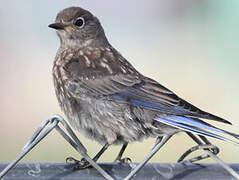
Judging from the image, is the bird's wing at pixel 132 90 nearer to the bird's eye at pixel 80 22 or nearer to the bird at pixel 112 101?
the bird at pixel 112 101

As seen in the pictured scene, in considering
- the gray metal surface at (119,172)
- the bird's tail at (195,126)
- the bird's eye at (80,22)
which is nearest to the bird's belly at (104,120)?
the bird's tail at (195,126)

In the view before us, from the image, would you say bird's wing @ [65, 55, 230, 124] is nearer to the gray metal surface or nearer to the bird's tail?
the bird's tail

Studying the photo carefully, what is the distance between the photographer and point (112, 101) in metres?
4.55

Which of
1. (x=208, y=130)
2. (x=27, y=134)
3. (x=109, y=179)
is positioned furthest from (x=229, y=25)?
(x=109, y=179)

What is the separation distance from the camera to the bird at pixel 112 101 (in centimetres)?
426

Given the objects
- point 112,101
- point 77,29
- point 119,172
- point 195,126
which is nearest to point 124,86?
point 112,101

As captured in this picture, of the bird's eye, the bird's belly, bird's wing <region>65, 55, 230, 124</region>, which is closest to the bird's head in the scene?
the bird's eye

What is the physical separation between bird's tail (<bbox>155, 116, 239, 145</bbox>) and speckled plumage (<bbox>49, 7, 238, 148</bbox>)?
0.04 metres

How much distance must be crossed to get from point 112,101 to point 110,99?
33 mm

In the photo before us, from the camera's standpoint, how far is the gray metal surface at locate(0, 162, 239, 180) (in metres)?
2.99

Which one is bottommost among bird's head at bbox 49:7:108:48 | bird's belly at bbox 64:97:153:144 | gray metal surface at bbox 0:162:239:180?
bird's belly at bbox 64:97:153:144

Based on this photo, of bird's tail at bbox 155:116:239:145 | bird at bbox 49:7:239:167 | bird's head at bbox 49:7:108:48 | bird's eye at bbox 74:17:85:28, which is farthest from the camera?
bird's eye at bbox 74:17:85:28

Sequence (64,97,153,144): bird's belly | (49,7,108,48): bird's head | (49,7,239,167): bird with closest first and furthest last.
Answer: (49,7,239,167): bird → (64,97,153,144): bird's belly → (49,7,108,48): bird's head

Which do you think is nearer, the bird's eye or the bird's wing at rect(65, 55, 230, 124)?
the bird's wing at rect(65, 55, 230, 124)
